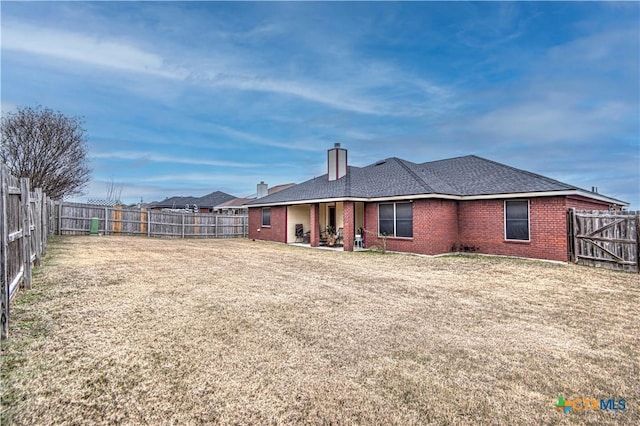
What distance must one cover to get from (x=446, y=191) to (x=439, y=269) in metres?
4.58

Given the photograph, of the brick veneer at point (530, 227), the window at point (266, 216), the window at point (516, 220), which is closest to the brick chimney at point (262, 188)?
the window at point (266, 216)

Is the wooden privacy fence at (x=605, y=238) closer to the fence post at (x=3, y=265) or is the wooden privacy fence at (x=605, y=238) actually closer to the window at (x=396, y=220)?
the window at (x=396, y=220)

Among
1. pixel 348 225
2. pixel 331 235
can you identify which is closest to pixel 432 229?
pixel 348 225

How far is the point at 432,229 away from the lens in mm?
12906

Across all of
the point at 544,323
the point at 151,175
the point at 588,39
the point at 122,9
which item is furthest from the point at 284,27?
the point at 151,175

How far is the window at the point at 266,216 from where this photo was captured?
2058 centimetres

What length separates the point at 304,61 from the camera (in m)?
15.4

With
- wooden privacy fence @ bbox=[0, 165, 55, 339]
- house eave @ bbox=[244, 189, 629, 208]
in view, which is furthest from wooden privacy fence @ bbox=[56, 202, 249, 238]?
wooden privacy fence @ bbox=[0, 165, 55, 339]

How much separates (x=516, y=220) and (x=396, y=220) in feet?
15.4

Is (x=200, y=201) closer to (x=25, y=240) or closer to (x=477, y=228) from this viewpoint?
(x=477, y=228)

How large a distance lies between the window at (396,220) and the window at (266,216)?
8416mm

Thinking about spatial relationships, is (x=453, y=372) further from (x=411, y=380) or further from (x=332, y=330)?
(x=332, y=330)

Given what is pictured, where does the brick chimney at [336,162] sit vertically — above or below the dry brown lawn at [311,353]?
above

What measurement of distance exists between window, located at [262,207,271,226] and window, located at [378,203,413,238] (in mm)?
8416
